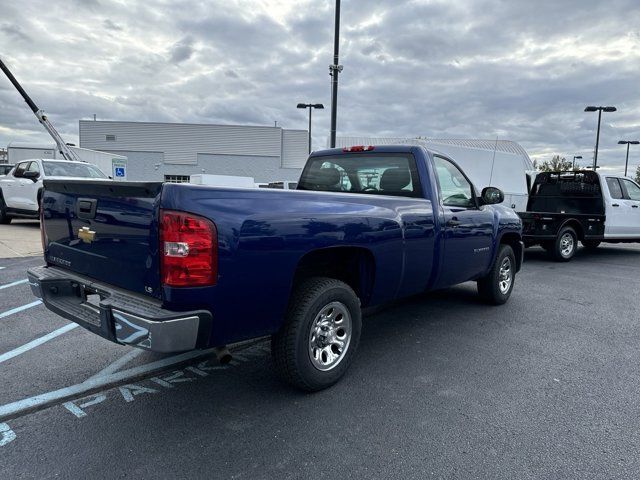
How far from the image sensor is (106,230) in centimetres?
290

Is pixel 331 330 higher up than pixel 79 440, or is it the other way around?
pixel 331 330

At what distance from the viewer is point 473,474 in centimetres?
245

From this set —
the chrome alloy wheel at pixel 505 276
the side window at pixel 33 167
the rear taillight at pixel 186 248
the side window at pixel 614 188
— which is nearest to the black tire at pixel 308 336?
the rear taillight at pixel 186 248

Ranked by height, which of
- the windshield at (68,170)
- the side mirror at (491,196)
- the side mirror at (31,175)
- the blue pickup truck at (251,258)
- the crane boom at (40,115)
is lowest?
the blue pickup truck at (251,258)

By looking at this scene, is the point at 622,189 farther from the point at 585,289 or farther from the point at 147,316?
the point at 147,316

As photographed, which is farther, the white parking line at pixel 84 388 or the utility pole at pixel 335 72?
the utility pole at pixel 335 72

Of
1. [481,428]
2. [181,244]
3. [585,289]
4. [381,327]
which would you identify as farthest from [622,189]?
[181,244]

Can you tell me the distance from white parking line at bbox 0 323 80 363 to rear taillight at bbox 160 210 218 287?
2.40 m

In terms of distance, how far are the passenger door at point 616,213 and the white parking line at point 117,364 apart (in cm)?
1064

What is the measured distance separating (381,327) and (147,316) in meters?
3.02

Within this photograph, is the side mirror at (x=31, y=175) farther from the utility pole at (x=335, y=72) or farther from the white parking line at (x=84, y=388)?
the white parking line at (x=84, y=388)

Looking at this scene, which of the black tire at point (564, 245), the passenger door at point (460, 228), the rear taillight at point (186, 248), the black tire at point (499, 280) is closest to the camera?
the rear taillight at point (186, 248)

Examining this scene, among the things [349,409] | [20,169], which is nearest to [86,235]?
[349,409]

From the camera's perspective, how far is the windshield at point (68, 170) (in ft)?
38.0
